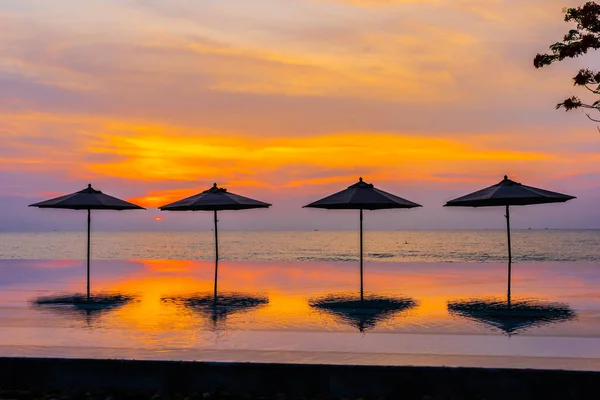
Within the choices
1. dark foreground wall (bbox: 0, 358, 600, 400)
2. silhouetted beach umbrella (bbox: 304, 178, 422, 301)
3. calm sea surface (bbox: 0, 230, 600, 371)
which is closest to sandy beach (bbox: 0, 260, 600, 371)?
calm sea surface (bbox: 0, 230, 600, 371)

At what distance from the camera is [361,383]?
625 cm

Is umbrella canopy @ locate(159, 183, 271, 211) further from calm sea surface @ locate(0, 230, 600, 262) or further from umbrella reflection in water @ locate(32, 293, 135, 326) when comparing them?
calm sea surface @ locate(0, 230, 600, 262)

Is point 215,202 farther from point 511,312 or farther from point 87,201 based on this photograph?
point 511,312

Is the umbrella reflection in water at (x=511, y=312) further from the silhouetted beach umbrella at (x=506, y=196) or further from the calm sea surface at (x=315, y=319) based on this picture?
the silhouetted beach umbrella at (x=506, y=196)

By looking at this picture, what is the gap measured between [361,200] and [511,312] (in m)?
4.64

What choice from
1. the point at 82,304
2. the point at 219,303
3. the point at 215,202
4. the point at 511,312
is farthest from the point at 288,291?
the point at 511,312

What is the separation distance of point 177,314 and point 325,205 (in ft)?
17.1

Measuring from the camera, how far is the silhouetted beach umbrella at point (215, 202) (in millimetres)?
17047

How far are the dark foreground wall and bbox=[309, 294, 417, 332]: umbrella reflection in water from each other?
272 cm

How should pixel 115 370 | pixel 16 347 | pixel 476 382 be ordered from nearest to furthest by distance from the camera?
pixel 476 382 → pixel 115 370 → pixel 16 347

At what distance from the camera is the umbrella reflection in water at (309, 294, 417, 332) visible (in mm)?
9863

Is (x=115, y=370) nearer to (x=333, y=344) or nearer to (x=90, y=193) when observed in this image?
(x=333, y=344)

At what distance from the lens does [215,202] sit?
1708cm

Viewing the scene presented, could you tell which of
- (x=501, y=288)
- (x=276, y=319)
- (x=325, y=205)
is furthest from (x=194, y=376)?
(x=501, y=288)
